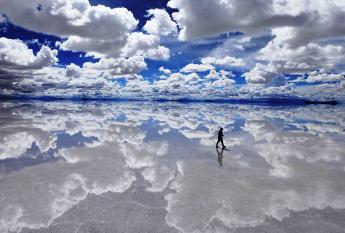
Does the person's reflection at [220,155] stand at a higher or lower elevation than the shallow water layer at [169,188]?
lower

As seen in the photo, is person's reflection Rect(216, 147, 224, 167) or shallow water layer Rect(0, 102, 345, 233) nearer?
shallow water layer Rect(0, 102, 345, 233)

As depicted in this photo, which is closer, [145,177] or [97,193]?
[97,193]

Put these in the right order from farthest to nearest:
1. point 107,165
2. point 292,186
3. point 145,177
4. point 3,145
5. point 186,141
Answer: point 186,141
point 3,145
point 107,165
point 145,177
point 292,186

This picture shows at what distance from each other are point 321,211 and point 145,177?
22.0 ft

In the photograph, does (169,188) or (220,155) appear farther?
(220,155)

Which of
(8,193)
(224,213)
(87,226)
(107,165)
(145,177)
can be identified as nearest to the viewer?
(87,226)

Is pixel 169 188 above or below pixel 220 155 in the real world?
above

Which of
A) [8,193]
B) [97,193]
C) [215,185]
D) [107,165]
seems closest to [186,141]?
[107,165]

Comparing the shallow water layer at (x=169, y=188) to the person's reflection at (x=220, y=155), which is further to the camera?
the person's reflection at (x=220, y=155)

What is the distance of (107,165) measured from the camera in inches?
575

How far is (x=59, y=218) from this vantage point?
826cm

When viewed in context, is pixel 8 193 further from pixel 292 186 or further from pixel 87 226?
pixel 292 186

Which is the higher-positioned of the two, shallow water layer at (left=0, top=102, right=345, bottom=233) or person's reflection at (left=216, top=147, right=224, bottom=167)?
shallow water layer at (left=0, top=102, right=345, bottom=233)

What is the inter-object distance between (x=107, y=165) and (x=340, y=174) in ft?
36.2
